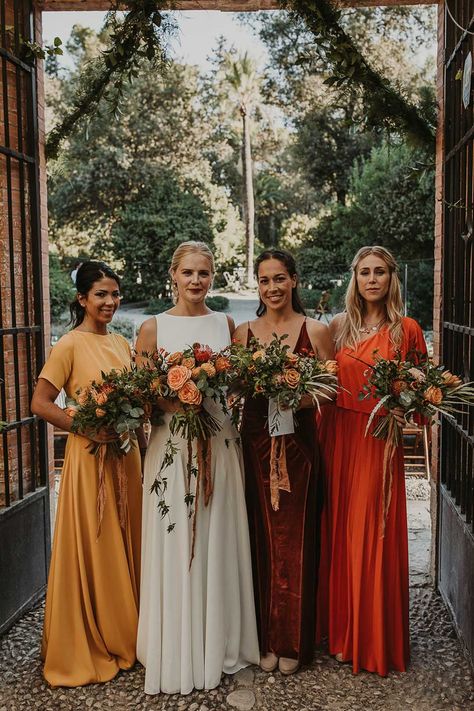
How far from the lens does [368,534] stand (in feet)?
11.6

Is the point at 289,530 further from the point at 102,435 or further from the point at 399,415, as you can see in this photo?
the point at 102,435

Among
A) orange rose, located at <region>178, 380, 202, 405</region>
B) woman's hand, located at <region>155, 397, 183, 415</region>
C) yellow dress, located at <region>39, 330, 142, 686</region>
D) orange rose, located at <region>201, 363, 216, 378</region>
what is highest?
orange rose, located at <region>201, 363, 216, 378</region>

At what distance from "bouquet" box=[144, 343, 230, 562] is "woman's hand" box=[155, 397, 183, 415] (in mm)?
39

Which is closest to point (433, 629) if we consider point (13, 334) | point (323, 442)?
point (323, 442)

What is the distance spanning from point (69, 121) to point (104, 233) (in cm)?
1671

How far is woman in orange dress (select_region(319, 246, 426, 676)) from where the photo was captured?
354 centimetres

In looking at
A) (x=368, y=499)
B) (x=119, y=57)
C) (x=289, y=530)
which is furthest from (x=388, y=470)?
(x=119, y=57)

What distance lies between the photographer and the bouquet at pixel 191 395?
3.02 metres

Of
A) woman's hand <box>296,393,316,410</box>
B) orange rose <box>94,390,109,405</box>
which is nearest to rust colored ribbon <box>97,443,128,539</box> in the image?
orange rose <box>94,390,109,405</box>

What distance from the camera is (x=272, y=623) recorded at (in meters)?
3.58

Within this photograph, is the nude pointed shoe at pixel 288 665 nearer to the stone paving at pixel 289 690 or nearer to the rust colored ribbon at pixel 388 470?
the stone paving at pixel 289 690

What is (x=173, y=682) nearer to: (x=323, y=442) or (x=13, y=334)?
(x=323, y=442)

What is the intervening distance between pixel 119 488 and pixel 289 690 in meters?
1.41

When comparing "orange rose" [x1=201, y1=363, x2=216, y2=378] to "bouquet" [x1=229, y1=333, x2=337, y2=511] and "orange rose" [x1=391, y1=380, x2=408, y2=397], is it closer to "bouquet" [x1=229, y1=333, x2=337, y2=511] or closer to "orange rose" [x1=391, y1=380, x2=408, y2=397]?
"bouquet" [x1=229, y1=333, x2=337, y2=511]
